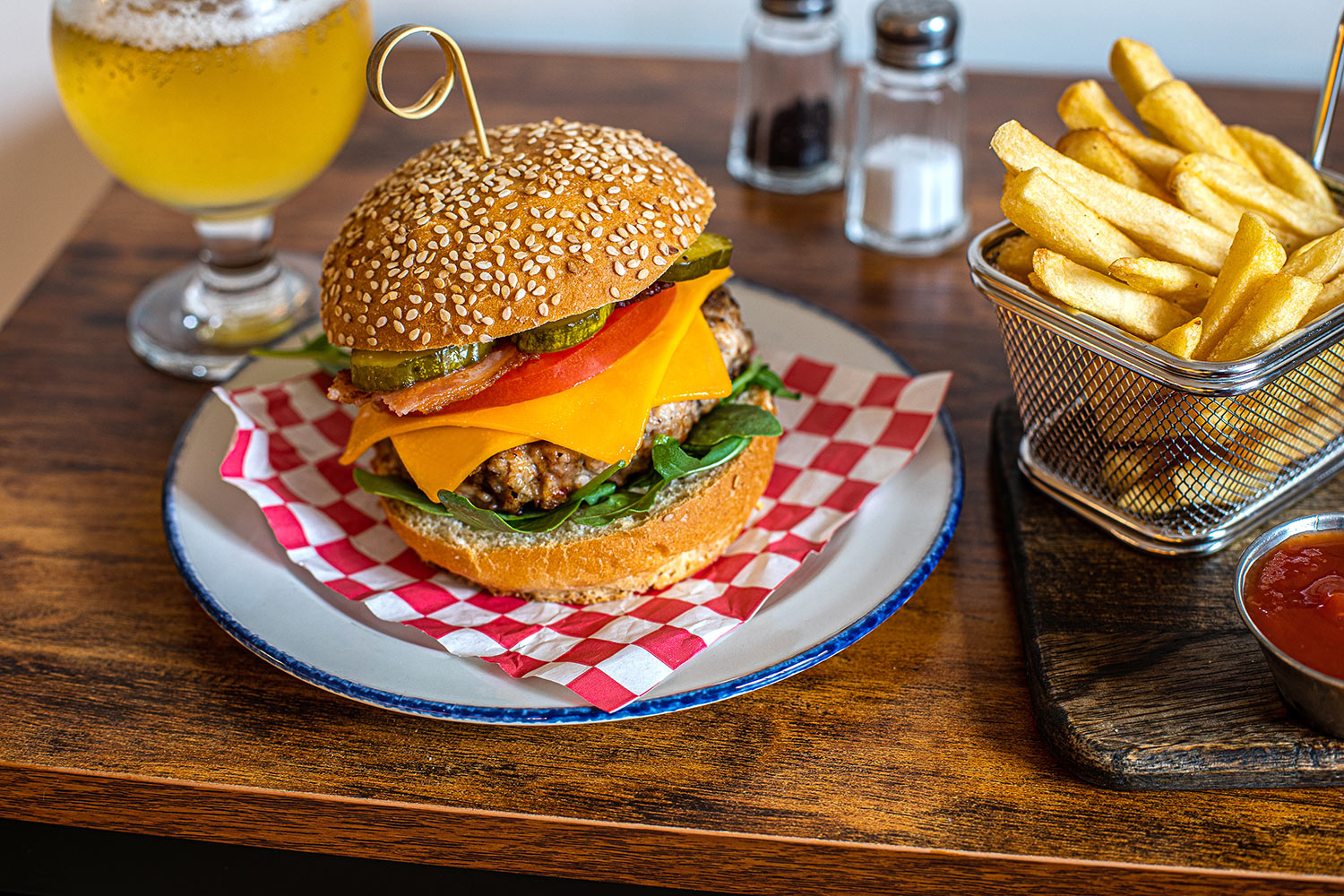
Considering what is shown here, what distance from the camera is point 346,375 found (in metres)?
1.97

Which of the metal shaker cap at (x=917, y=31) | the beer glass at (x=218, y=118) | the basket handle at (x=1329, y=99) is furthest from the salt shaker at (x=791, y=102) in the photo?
the basket handle at (x=1329, y=99)

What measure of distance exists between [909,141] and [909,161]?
14 cm

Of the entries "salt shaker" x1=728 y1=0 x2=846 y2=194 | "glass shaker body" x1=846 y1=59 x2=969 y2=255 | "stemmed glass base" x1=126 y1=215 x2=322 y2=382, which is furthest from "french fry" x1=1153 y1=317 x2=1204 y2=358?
"stemmed glass base" x1=126 y1=215 x2=322 y2=382

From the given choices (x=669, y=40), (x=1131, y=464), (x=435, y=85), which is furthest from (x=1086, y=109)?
(x=669, y=40)

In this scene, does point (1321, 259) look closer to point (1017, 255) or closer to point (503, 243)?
point (1017, 255)

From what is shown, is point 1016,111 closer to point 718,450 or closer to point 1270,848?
point 718,450

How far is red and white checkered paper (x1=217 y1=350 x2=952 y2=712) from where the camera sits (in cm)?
172

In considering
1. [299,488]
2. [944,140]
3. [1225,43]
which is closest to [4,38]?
[299,488]

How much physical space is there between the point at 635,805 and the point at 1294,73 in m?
3.89

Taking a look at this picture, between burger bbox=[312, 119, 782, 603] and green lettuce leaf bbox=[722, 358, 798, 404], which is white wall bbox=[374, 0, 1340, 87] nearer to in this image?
green lettuce leaf bbox=[722, 358, 798, 404]

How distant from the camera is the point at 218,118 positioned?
2316mm

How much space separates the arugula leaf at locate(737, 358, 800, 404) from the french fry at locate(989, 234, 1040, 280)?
488mm

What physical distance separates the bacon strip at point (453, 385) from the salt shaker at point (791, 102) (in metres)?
1.61

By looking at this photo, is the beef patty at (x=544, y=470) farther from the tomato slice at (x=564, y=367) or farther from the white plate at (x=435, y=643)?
the white plate at (x=435, y=643)
